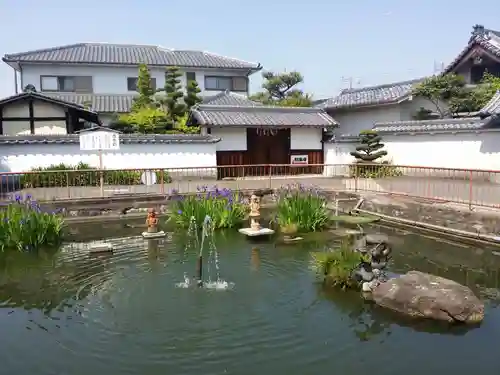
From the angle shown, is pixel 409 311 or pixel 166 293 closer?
pixel 409 311

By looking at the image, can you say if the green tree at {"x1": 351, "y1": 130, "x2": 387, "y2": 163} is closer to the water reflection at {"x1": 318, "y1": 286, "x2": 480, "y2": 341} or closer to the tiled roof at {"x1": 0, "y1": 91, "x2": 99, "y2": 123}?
the tiled roof at {"x1": 0, "y1": 91, "x2": 99, "y2": 123}

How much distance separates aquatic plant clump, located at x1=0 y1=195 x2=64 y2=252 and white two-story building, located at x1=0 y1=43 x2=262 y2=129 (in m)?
23.6

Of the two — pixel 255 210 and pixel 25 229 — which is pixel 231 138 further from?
pixel 25 229

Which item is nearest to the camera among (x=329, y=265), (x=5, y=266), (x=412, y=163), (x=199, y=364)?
(x=199, y=364)

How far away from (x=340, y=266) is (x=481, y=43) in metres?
25.2

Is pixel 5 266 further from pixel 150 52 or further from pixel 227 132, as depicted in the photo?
pixel 150 52

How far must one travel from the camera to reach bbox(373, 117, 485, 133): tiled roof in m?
22.4

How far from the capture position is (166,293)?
321 inches

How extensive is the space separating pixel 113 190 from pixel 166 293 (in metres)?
11.7

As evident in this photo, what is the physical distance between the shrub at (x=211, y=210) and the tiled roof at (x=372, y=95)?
17.6 m

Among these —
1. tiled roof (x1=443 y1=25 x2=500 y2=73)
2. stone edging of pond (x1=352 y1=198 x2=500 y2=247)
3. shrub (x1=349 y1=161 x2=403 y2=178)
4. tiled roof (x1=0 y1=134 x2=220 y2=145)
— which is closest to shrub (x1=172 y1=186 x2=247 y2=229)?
stone edging of pond (x1=352 y1=198 x2=500 y2=247)

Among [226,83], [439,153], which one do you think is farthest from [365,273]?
[226,83]

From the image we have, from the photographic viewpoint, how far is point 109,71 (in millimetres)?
38875

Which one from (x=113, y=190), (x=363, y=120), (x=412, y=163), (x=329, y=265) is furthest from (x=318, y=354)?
(x=363, y=120)
